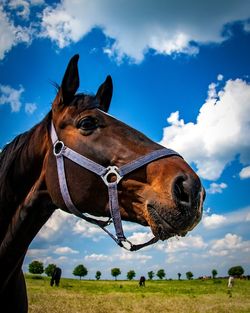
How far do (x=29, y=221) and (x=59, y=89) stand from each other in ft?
5.51

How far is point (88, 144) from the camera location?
3674mm

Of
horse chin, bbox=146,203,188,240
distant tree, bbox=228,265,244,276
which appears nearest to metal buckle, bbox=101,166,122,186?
horse chin, bbox=146,203,188,240

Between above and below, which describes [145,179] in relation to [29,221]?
above

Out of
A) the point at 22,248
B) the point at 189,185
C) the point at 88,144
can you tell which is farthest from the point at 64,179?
the point at 189,185

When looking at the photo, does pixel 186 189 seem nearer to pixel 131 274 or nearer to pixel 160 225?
pixel 160 225

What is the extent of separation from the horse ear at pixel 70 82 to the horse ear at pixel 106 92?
2.01 feet

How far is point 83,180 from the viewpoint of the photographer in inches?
141

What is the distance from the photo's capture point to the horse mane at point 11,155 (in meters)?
4.16

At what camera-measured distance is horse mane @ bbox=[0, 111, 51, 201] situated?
13.6 feet

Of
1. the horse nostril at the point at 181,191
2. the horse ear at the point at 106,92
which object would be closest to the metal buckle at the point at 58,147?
the horse ear at the point at 106,92

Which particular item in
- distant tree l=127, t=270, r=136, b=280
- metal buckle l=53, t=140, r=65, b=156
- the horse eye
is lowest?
distant tree l=127, t=270, r=136, b=280

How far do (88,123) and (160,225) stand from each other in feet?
4.84

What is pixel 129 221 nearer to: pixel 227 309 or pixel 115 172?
pixel 115 172

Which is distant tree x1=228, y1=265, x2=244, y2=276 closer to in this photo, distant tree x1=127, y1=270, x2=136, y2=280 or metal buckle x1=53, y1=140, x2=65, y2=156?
distant tree x1=127, y1=270, x2=136, y2=280
